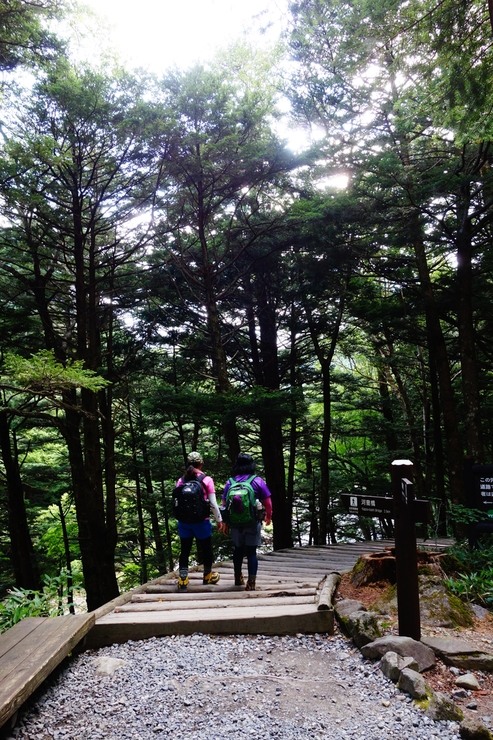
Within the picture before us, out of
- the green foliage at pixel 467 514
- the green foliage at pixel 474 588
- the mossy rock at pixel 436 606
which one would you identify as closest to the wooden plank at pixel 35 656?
the mossy rock at pixel 436 606

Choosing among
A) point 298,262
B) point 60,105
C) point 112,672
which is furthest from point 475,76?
point 112,672

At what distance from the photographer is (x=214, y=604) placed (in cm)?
512

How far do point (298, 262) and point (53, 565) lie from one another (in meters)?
14.6

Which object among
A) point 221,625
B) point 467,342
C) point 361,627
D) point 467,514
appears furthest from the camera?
point 467,342

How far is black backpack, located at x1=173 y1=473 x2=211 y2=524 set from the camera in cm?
592

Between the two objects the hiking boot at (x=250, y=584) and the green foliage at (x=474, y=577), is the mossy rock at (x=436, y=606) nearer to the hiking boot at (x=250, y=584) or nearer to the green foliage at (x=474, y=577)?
the green foliage at (x=474, y=577)

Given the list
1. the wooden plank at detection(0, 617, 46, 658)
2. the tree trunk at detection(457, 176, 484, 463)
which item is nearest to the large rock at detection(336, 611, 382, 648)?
the wooden plank at detection(0, 617, 46, 658)

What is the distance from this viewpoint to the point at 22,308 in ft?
38.2

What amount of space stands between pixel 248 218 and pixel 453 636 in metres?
9.13

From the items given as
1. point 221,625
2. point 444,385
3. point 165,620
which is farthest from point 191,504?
point 444,385

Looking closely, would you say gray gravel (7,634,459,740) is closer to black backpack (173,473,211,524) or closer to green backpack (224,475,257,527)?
green backpack (224,475,257,527)

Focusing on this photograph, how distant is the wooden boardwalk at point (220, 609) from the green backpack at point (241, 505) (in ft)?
2.72

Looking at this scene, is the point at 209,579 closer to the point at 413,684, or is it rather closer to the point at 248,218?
the point at 413,684

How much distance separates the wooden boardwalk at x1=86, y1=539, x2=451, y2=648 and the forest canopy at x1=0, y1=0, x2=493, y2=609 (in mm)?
1279
